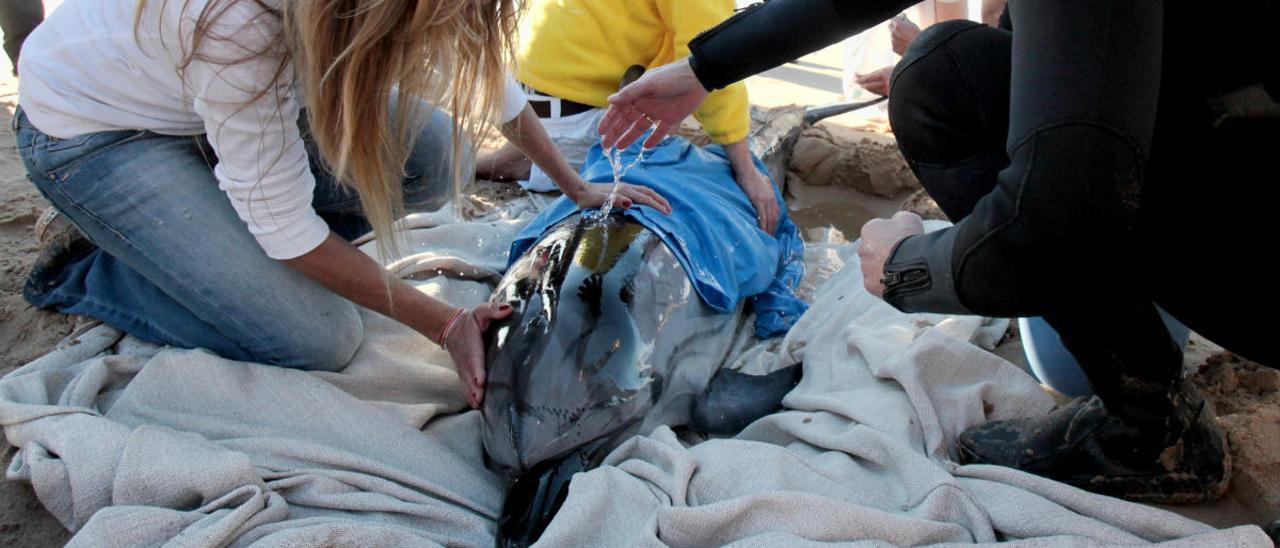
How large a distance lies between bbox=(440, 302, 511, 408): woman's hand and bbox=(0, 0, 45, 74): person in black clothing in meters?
3.71

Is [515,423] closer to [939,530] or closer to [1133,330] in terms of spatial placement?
Result: [939,530]

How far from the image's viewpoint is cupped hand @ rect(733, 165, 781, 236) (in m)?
3.31

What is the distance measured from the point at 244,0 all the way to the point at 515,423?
1013 mm

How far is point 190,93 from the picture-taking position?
1950 mm

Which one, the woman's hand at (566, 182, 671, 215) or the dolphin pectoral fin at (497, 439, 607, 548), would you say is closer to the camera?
the dolphin pectoral fin at (497, 439, 607, 548)

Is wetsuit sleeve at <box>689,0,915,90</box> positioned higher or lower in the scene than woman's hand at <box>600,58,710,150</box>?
higher

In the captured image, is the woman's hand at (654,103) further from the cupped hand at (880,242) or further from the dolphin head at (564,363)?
the cupped hand at (880,242)

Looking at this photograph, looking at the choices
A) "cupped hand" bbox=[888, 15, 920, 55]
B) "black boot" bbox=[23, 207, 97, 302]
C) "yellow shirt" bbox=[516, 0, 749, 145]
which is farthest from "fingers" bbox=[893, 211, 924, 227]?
"cupped hand" bbox=[888, 15, 920, 55]

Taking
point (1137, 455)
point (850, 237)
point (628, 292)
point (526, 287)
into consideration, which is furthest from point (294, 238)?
point (850, 237)

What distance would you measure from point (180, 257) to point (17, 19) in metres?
3.44

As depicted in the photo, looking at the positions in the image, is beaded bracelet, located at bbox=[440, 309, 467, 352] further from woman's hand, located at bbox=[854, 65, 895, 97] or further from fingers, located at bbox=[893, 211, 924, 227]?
woman's hand, located at bbox=[854, 65, 895, 97]

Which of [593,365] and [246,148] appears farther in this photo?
[593,365]

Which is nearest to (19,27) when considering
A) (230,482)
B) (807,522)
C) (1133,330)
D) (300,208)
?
(300,208)

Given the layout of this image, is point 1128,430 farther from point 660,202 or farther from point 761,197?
Answer: point 761,197
